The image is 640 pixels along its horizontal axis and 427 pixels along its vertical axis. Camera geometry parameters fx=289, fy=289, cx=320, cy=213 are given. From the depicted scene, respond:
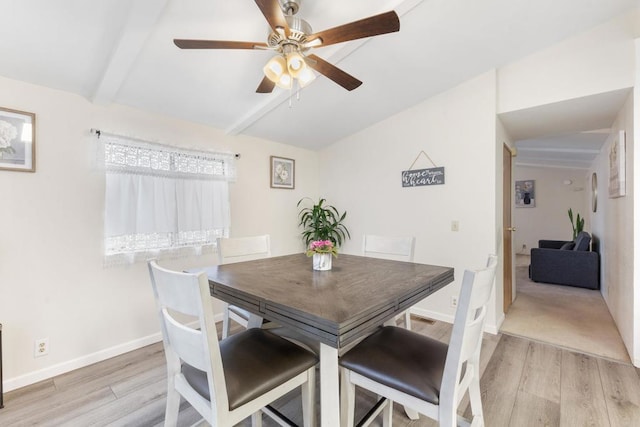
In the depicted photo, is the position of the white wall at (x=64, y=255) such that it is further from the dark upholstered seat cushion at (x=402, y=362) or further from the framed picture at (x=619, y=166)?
the framed picture at (x=619, y=166)

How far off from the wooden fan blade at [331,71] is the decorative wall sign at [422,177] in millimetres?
1646

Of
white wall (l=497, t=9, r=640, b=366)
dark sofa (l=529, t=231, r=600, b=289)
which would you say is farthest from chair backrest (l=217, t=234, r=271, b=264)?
dark sofa (l=529, t=231, r=600, b=289)

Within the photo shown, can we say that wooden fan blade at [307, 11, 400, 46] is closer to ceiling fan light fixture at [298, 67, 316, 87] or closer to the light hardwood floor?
ceiling fan light fixture at [298, 67, 316, 87]

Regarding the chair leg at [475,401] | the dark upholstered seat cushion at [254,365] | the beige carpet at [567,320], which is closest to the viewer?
the dark upholstered seat cushion at [254,365]

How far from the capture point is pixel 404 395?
45.6 inches

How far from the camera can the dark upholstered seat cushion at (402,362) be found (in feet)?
3.74

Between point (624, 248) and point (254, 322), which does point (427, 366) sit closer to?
point (254, 322)

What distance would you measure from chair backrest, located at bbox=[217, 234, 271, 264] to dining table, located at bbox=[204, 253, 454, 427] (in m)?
0.33

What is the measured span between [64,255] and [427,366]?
8.30 ft

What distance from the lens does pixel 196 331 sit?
102cm

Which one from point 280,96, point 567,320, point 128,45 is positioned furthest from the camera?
point 567,320

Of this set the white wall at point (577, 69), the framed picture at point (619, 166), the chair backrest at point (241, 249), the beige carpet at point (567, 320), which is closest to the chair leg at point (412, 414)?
the chair backrest at point (241, 249)

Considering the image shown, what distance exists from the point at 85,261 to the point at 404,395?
2424mm

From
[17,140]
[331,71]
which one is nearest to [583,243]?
[331,71]
